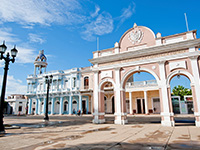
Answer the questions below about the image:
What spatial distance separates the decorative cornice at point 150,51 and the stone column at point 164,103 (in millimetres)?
1116

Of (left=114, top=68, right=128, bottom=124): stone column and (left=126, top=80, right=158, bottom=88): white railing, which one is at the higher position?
(left=126, top=80, right=158, bottom=88): white railing

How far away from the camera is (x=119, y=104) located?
40.0ft

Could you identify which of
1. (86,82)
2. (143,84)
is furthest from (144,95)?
(86,82)

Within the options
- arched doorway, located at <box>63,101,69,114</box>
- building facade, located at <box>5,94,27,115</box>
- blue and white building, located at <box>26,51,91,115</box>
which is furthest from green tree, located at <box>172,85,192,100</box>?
building facade, located at <box>5,94,27,115</box>

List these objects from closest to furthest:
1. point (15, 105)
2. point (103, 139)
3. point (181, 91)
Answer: point (103, 139)
point (181, 91)
point (15, 105)

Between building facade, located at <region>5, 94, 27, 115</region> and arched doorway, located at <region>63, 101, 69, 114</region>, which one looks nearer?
arched doorway, located at <region>63, 101, 69, 114</region>

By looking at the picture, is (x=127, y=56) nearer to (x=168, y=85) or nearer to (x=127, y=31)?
(x=127, y=31)

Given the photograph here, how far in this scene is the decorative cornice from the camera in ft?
33.6

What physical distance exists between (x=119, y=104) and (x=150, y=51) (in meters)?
4.96

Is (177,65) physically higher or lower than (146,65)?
lower

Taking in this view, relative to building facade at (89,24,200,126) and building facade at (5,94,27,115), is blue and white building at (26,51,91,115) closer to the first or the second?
building facade at (5,94,27,115)

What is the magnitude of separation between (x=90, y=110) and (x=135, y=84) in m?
10.7

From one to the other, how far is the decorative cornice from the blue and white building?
16.9 m

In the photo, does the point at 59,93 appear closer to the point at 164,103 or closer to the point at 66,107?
the point at 66,107
